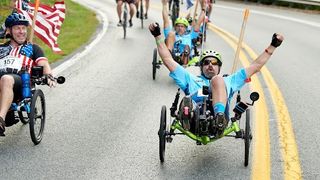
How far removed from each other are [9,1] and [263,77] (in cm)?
1089

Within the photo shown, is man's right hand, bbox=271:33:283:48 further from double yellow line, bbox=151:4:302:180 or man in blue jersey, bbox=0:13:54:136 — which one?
man in blue jersey, bbox=0:13:54:136

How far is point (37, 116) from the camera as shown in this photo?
7.48 m

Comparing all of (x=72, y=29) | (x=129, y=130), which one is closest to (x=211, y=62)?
(x=129, y=130)

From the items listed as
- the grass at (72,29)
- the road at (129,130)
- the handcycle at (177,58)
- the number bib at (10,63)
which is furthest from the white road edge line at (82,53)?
the number bib at (10,63)

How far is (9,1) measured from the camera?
66.2 ft

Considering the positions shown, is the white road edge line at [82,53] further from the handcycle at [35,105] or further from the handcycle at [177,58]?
the handcycle at [35,105]

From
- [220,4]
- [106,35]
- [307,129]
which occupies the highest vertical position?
[307,129]

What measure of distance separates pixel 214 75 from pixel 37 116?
2.23 meters

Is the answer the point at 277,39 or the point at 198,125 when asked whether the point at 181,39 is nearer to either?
the point at 277,39

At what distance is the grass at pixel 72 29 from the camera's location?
15008mm

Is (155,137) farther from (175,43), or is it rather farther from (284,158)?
(175,43)

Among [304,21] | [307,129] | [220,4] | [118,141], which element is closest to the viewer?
[118,141]

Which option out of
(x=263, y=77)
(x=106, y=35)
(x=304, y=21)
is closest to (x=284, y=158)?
(x=263, y=77)

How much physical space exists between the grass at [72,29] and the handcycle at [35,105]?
549cm
